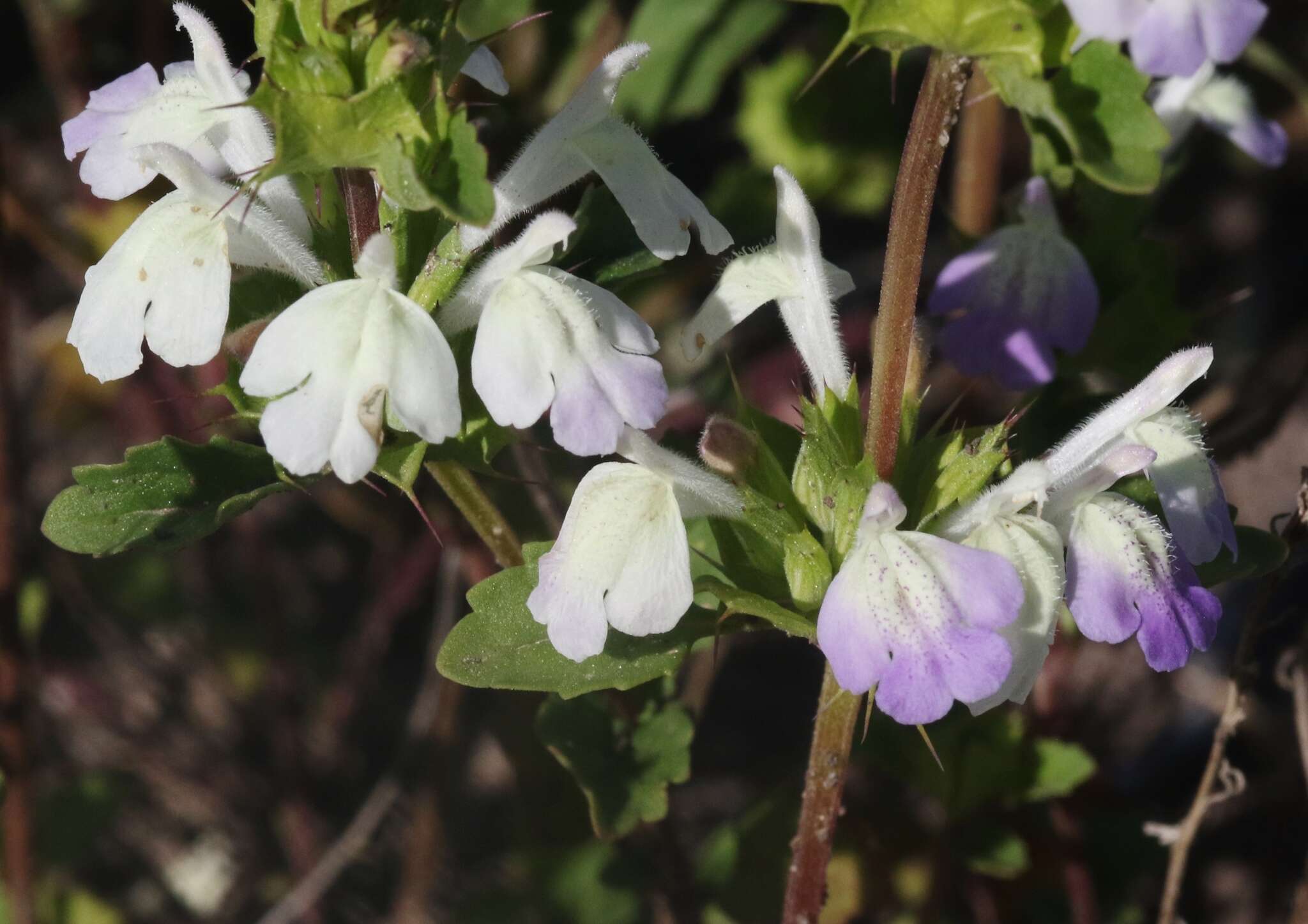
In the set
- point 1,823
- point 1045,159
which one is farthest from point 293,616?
point 1045,159

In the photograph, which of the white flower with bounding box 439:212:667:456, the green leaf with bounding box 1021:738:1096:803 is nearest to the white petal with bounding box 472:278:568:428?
the white flower with bounding box 439:212:667:456

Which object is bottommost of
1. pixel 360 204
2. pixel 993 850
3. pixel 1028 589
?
pixel 993 850

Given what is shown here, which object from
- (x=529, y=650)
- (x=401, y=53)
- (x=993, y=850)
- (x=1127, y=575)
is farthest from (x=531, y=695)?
(x=401, y=53)

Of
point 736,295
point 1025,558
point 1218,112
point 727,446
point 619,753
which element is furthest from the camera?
point 1218,112

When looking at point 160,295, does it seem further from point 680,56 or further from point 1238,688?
point 680,56

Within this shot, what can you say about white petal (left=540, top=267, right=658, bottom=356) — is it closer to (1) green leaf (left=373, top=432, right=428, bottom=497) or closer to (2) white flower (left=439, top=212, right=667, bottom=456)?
(2) white flower (left=439, top=212, right=667, bottom=456)
